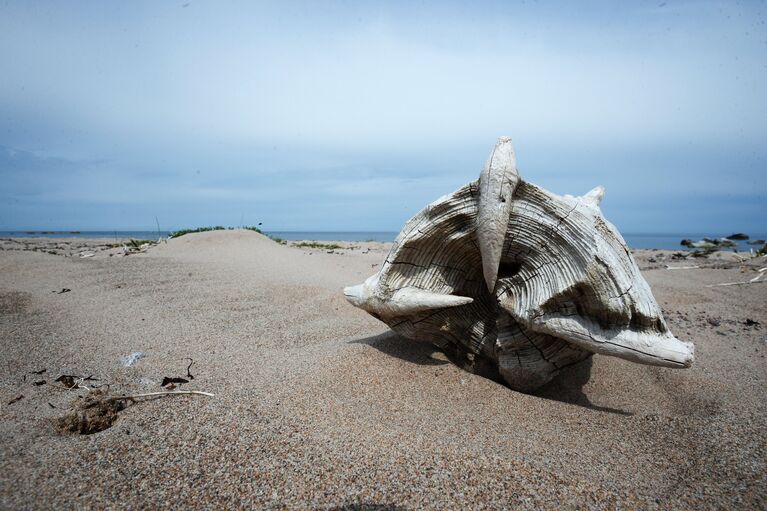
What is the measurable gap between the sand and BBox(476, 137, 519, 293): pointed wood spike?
1.20m

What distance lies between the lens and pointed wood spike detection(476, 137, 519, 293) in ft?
10.3

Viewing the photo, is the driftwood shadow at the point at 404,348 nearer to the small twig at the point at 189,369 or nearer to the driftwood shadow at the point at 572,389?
the driftwood shadow at the point at 572,389

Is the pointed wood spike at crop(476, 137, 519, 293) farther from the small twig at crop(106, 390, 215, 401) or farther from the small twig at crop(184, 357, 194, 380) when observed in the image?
the small twig at crop(184, 357, 194, 380)

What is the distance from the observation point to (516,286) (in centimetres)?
332

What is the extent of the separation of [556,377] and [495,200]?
181cm

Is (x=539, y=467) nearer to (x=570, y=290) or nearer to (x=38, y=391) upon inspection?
(x=570, y=290)

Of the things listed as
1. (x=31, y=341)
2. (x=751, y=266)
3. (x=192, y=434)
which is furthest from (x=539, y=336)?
(x=751, y=266)

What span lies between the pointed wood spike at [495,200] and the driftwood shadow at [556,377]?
1171 mm

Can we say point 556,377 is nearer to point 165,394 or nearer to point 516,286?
point 516,286

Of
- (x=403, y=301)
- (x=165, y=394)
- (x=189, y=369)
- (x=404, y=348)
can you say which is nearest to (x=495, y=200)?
(x=403, y=301)

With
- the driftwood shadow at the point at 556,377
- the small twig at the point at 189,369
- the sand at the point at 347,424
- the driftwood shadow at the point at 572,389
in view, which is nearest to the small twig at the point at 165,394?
the sand at the point at 347,424

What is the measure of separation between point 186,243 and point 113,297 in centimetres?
593

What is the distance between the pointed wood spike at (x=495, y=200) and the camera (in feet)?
10.3

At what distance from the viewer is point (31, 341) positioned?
13.5 feet
